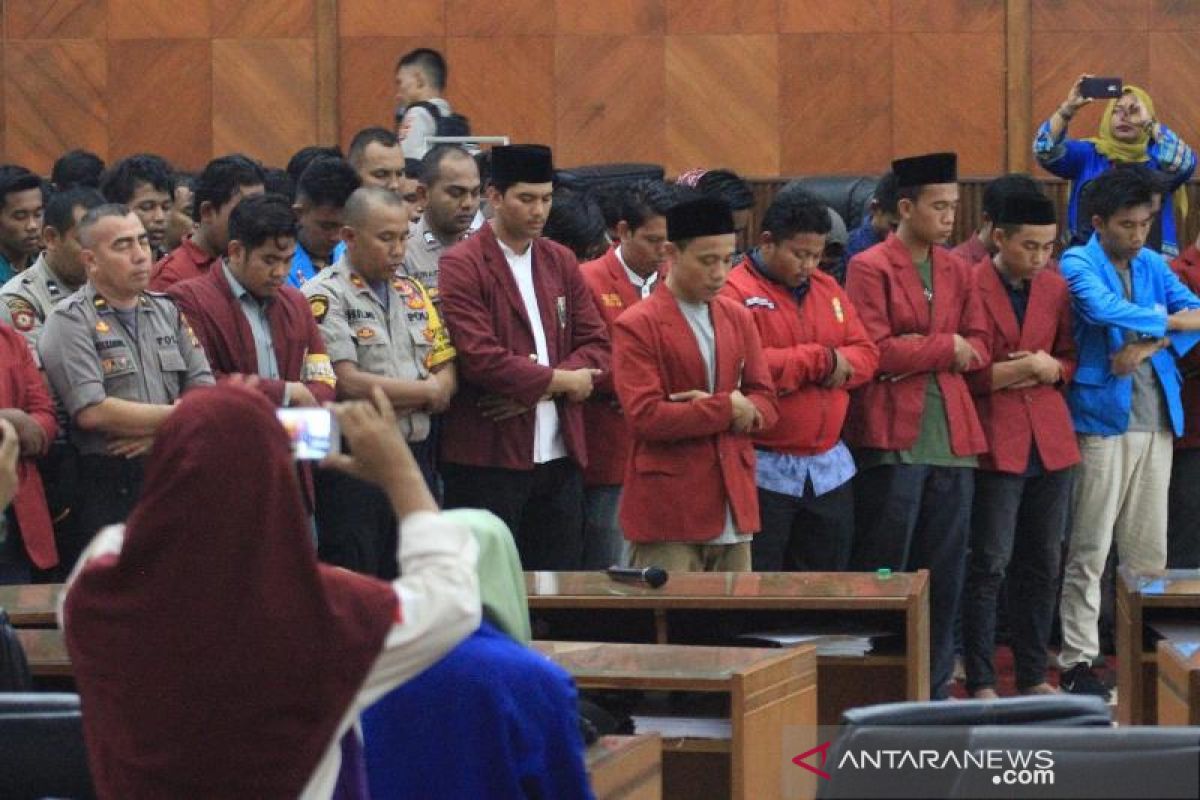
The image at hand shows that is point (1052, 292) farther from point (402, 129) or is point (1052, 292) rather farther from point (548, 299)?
point (402, 129)

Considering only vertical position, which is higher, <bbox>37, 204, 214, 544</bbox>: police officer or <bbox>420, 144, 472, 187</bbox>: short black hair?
<bbox>420, 144, 472, 187</bbox>: short black hair

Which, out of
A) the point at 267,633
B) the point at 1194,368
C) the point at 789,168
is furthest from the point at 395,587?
the point at 789,168

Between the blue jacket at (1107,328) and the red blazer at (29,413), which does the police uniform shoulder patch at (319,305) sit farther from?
the blue jacket at (1107,328)

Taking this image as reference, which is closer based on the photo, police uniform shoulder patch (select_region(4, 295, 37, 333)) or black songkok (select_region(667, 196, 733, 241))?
police uniform shoulder patch (select_region(4, 295, 37, 333))

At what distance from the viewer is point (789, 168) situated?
11891mm

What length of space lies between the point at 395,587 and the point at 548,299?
407 cm

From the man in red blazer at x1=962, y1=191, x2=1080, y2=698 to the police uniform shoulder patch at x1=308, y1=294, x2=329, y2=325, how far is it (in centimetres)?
217

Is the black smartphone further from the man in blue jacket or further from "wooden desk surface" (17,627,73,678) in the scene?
"wooden desk surface" (17,627,73,678)

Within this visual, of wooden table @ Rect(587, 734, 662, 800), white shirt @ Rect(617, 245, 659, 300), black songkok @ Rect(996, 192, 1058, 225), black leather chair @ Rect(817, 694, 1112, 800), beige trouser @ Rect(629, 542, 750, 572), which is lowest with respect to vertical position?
wooden table @ Rect(587, 734, 662, 800)

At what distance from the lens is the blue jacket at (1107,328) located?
7.45m

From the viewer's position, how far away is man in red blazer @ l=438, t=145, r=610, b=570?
22.3 ft

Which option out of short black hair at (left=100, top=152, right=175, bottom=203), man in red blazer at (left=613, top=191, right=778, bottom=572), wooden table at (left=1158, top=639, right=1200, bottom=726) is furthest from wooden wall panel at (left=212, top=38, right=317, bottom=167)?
wooden table at (left=1158, top=639, right=1200, bottom=726)

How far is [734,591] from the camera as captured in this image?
212 inches

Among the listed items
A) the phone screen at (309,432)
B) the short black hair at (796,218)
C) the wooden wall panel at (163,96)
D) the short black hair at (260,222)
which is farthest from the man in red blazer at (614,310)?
the wooden wall panel at (163,96)
